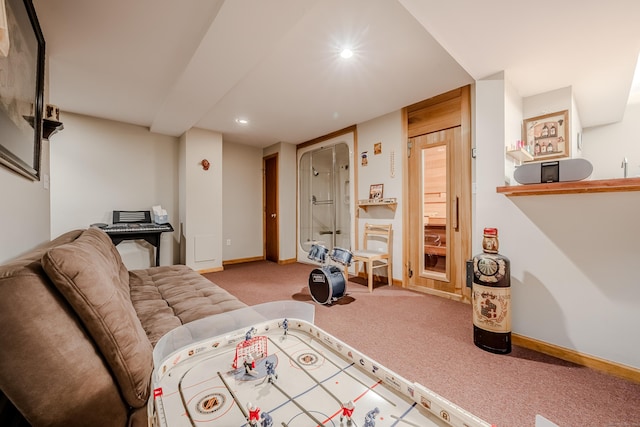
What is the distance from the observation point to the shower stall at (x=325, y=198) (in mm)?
4383

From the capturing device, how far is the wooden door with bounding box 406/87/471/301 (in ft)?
9.42

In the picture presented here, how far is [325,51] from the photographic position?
217 centimetres

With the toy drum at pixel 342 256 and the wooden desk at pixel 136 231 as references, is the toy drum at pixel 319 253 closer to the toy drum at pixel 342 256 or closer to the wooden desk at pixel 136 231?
the toy drum at pixel 342 256

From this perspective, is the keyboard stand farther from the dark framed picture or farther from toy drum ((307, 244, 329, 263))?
toy drum ((307, 244, 329, 263))

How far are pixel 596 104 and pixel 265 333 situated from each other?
3.97m

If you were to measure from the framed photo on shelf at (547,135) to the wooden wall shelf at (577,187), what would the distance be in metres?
0.82

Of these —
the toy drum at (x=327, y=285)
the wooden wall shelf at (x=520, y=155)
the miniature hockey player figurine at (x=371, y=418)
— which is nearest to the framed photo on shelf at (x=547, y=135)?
the wooden wall shelf at (x=520, y=155)

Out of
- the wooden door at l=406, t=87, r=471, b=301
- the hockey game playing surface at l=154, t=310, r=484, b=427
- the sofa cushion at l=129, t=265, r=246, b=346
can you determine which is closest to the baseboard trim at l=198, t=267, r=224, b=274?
the sofa cushion at l=129, t=265, r=246, b=346

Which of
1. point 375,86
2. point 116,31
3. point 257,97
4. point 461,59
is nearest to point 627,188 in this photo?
point 461,59

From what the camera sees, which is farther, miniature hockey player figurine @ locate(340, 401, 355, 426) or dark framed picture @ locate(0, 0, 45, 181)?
dark framed picture @ locate(0, 0, 45, 181)

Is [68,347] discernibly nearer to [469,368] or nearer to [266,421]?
[266,421]

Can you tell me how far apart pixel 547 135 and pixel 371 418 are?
2984 mm

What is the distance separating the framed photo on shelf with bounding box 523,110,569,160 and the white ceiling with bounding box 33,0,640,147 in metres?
0.26

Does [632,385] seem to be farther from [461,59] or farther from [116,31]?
[116,31]
